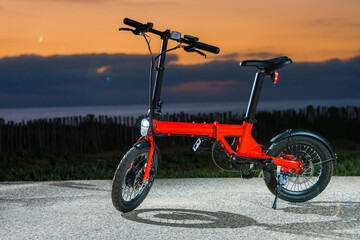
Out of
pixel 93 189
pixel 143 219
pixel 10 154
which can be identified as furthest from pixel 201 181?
pixel 10 154

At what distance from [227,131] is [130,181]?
4.09ft

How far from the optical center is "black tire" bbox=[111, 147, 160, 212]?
5.36m

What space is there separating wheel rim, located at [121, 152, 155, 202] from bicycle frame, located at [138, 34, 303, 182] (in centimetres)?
8

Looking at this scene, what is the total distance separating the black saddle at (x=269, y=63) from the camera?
18.9 feet

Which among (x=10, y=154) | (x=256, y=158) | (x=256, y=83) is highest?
(x=256, y=83)

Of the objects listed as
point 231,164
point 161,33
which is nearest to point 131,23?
point 161,33

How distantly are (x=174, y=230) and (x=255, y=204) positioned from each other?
1.46 m

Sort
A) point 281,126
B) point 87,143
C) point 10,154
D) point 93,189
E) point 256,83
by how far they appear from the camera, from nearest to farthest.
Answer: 1. point 256,83
2. point 93,189
3. point 10,154
4. point 87,143
5. point 281,126

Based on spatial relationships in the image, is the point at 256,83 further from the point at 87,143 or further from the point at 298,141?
the point at 87,143

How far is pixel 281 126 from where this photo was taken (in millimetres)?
20484

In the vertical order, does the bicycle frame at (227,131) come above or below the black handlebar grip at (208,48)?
below

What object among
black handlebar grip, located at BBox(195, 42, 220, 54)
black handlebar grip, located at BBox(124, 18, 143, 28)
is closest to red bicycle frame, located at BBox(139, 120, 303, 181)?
black handlebar grip, located at BBox(195, 42, 220, 54)

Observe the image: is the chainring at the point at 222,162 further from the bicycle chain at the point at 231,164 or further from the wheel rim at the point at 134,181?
the wheel rim at the point at 134,181

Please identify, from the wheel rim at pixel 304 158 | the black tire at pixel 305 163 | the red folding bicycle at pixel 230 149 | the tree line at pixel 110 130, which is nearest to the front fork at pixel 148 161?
the red folding bicycle at pixel 230 149
